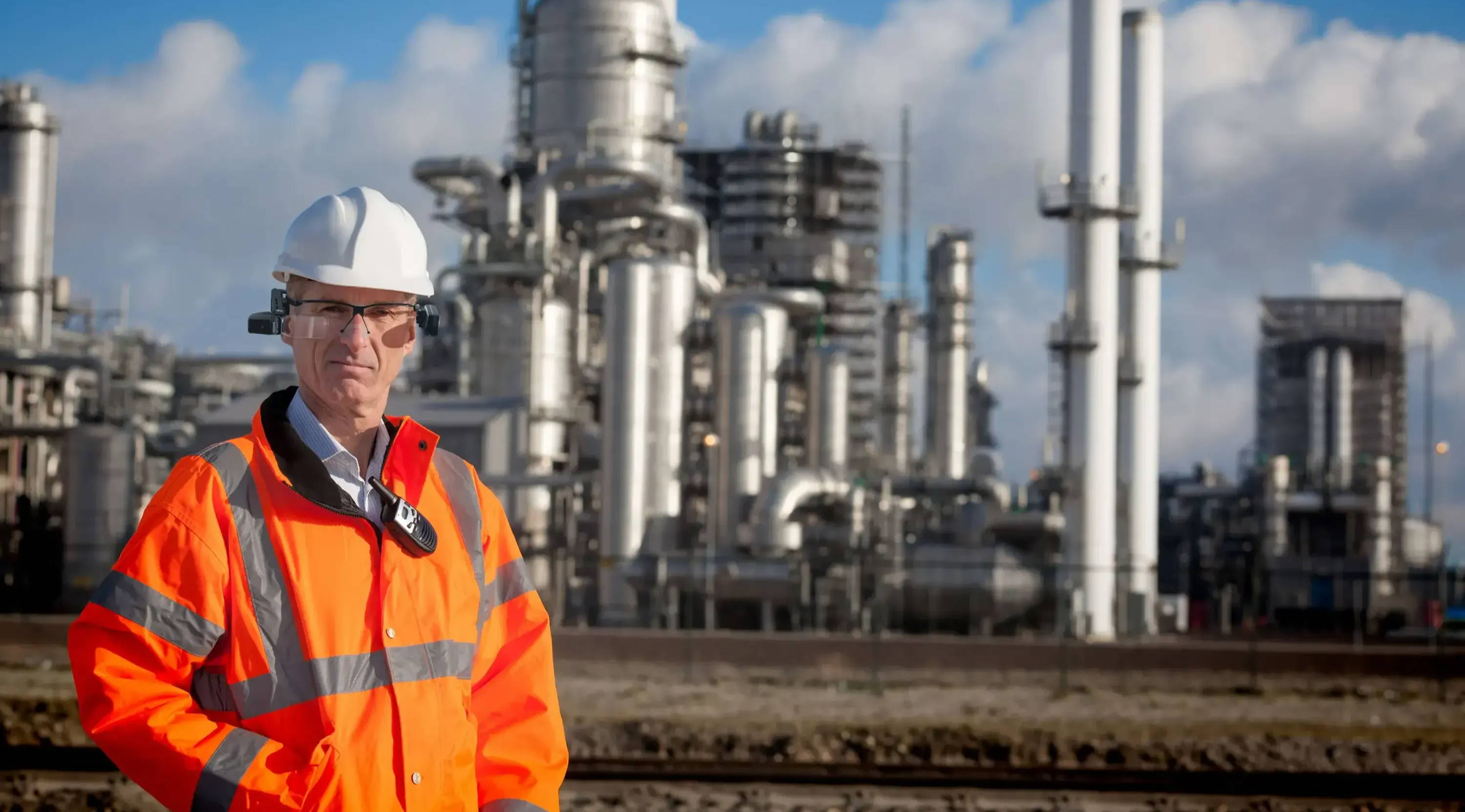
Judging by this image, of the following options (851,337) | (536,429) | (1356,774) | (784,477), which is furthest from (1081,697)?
(851,337)

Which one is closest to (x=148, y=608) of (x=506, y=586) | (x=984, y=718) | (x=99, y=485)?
(x=506, y=586)

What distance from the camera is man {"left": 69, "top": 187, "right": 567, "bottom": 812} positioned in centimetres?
252

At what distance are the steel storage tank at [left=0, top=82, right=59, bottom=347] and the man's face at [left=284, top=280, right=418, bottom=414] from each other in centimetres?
3558

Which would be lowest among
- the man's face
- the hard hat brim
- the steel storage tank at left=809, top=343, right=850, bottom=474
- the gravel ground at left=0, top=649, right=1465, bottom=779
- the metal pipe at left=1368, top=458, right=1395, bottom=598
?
the gravel ground at left=0, top=649, right=1465, bottom=779

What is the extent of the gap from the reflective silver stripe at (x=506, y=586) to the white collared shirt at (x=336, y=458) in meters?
0.28

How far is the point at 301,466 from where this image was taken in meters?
2.72

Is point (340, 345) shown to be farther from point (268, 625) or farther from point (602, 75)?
point (602, 75)

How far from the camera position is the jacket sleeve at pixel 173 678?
8.12 feet

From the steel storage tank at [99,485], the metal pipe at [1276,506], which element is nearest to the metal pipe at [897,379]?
the metal pipe at [1276,506]

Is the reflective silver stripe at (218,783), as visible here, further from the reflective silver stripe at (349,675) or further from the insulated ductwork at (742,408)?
the insulated ductwork at (742,408)

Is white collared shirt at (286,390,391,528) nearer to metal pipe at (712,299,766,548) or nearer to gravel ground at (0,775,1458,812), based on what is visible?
gravel ground at (0,775,1458,812)

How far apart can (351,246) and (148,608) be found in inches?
28.8

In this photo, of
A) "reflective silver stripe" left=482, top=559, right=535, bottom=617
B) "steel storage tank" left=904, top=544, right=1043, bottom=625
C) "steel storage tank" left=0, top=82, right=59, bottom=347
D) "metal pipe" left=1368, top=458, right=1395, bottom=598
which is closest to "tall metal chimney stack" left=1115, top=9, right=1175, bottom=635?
"steel storage tank" left=904, top=544, right=1043, bottom=625

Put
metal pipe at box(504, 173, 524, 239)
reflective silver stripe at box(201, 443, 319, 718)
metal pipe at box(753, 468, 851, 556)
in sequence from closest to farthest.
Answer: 1. reflective silver stripe at box(201, 443, 319, 718)
2. metal pipe at box(753, 468, 851, 556)
3. metal pipe at box(504, 173, 524, 239)
